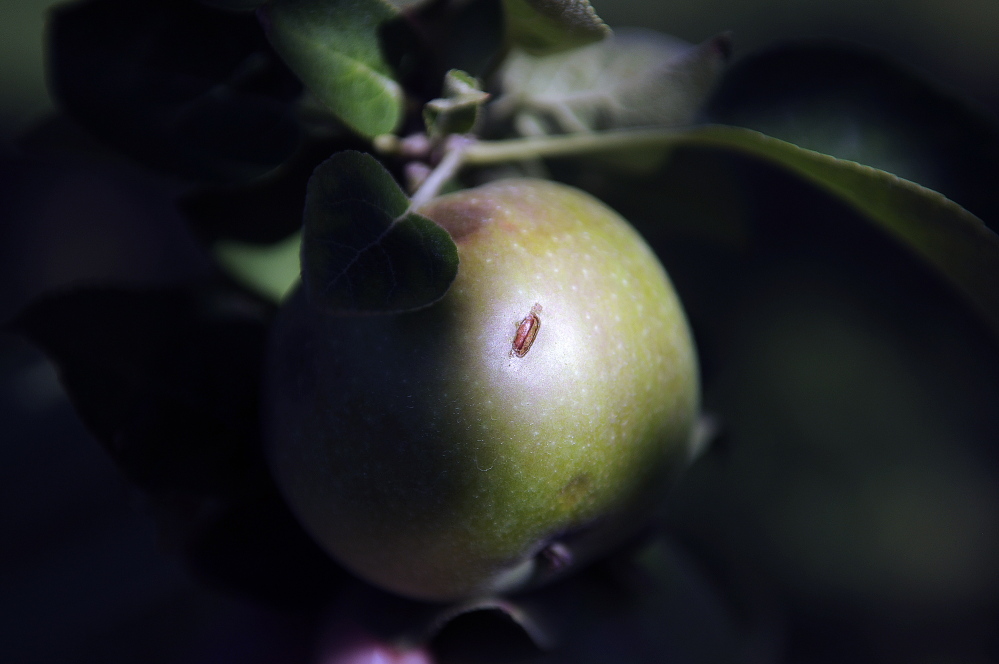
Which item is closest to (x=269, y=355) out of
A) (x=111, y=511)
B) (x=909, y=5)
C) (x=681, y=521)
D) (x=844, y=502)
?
(x=681, y=521)

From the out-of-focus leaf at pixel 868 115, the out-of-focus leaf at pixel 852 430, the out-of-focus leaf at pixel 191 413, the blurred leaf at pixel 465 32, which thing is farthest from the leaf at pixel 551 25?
the out-of-focus leaf at pixel 852 430

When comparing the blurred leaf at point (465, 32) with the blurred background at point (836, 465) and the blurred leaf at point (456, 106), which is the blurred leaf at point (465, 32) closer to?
the blurred leaf at point (456, 106)

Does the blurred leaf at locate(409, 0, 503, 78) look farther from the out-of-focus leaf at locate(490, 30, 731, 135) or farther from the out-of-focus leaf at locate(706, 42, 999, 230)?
the out-of-focus leaf at locate(706, 42, 999, 230)

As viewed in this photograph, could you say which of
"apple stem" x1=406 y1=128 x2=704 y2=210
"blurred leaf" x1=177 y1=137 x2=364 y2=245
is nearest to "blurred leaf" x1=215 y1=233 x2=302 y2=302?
"blurred leaf" x1=177 y1=137 x2=364 y2=245

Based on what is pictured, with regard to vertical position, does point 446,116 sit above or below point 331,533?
above

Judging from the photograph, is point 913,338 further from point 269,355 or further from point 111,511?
point 111,511

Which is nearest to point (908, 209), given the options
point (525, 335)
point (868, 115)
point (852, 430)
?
point (868, 115)
